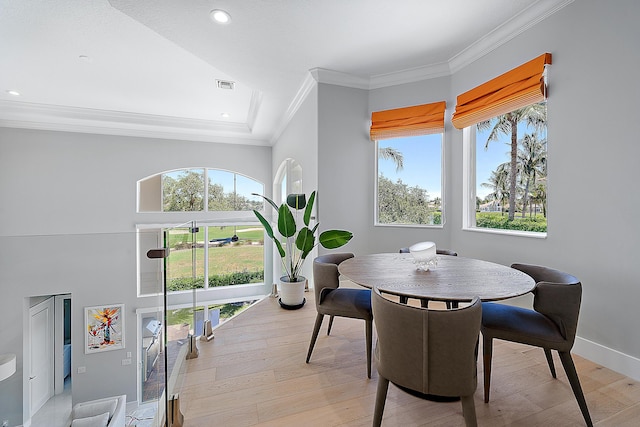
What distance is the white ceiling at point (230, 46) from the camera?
92.0 inches

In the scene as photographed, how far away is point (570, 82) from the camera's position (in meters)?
2.09

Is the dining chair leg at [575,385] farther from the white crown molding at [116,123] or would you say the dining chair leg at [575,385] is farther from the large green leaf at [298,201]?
the white crown molding at [116,123]

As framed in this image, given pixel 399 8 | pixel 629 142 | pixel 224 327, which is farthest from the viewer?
pixel 224 327

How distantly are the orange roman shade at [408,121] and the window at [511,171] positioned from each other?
0.44m

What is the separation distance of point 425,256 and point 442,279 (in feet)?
0.81

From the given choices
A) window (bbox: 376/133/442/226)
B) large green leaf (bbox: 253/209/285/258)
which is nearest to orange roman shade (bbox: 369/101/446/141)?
window (bbox: 376/133/442/226)

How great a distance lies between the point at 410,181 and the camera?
357 centimetres

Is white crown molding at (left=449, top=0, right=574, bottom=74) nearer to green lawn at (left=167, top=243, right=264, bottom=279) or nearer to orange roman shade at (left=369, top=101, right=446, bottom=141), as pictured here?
orange roman shade at (left=369, top=101, right=446, bottom=141)

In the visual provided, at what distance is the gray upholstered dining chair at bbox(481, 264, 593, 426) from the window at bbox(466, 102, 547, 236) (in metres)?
1.16

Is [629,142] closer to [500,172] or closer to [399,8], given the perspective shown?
[500,172]

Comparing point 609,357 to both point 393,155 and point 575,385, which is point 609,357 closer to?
point 575,385

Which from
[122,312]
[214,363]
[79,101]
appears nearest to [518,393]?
[214,363]

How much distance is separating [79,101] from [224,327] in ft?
15.9

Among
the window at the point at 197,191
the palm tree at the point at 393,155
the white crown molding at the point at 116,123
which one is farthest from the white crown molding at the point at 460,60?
the window at the point at 197,191
